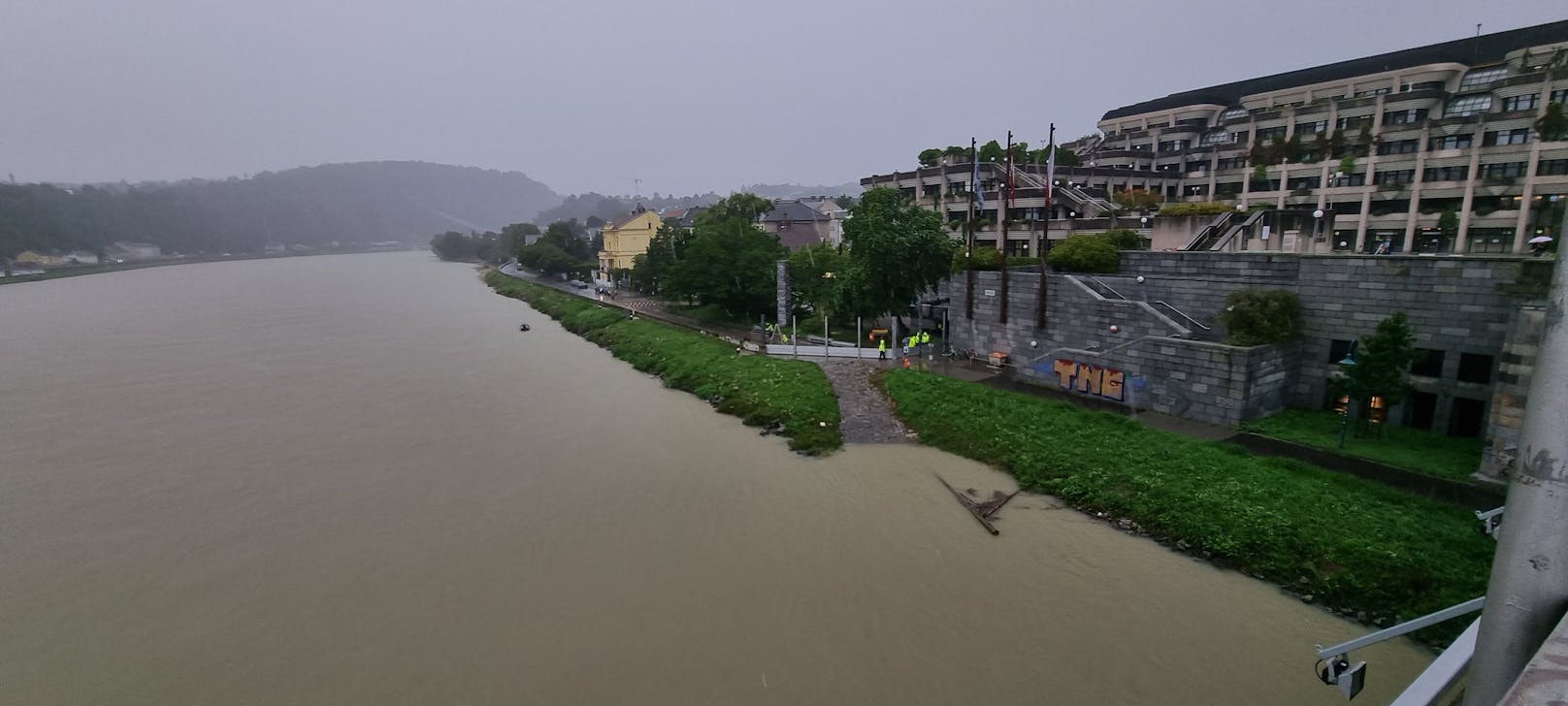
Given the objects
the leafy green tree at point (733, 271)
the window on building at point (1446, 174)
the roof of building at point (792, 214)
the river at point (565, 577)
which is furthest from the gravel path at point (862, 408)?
the roof of building at point (792, 214)

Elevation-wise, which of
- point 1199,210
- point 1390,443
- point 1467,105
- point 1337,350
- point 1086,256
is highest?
point 1467,105

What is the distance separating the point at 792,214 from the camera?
64.1 m

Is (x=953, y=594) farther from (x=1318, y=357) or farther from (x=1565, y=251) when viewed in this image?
(x=1318, y=357)

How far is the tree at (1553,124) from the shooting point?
86.6ft

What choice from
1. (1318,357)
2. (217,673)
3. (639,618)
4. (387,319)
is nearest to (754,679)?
(639,618)

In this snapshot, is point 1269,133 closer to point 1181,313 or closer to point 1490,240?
point 1490,240

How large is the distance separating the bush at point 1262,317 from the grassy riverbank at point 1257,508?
3559 mm

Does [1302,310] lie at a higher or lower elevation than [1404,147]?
lower

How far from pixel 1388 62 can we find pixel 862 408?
3727 cm

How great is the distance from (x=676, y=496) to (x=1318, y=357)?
16681 mm

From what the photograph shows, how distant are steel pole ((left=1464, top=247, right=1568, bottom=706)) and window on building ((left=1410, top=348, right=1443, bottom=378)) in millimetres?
14913

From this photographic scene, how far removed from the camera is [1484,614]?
4715 mm

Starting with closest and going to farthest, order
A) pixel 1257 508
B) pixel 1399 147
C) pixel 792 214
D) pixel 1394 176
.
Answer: pixel 1257 508 < pixel 1394 176 < pixel 1399 147 < pixel 792 214

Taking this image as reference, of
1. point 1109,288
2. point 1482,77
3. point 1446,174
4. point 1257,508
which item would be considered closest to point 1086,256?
point 1109,288
